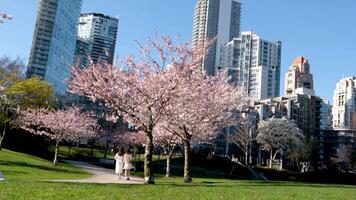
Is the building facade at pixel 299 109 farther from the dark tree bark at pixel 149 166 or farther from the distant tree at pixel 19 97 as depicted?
the dark tree bark at pixel 149 166

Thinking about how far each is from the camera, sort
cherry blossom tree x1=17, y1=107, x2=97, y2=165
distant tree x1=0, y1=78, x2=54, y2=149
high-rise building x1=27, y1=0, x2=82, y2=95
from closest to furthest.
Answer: cherry blossom tree x1=17, y1=107, x2=97, y2=165, distant tree x1=0, y1=78, x2=54, y2=149, high-rise building x1=27, y1=0, x2=82, y2=95

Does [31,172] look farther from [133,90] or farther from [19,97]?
[19,97]

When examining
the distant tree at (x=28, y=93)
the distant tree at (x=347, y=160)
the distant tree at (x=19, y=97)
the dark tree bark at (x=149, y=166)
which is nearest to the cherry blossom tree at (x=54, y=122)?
the distant tree at (x=19, y=97)

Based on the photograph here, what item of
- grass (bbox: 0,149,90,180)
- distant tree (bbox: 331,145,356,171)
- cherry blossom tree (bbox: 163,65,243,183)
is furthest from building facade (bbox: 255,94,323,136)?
grass (bbox: 0,149,90,180)

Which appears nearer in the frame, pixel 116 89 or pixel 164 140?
pixel 116 89

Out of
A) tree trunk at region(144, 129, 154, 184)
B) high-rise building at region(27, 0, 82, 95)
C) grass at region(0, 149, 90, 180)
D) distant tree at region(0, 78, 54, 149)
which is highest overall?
high-rise building at region(27, 0, 82, 95)

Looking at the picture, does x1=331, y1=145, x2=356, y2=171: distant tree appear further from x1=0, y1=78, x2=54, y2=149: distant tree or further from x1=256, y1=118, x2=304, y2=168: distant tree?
x1=0, y1=78, x2=54, y2=149: distant tree

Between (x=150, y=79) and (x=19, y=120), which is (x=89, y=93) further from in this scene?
(x=19, y=120)

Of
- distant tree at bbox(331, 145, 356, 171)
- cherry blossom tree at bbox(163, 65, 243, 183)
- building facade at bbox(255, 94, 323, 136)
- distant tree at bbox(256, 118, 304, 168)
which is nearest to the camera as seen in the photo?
cherry blossom tree at bbox(163, 65, 243, 183)

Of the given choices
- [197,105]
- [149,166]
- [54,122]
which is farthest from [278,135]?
[149,166]

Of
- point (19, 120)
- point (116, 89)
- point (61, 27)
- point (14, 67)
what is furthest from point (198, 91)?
point (61, 27)

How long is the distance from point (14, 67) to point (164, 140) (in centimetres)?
2437

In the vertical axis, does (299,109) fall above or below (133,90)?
above

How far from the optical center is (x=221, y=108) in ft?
111
